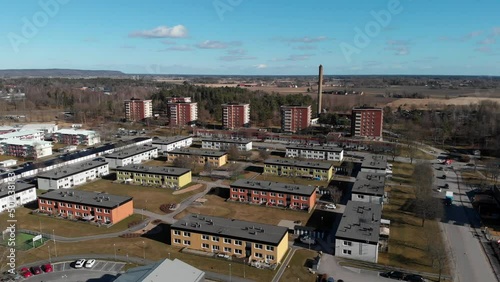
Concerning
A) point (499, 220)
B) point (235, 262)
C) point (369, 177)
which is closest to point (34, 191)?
point (235, 262)

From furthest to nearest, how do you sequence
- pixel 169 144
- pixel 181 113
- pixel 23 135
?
pixel 181 113, pixel 23 135, pixel 169 144

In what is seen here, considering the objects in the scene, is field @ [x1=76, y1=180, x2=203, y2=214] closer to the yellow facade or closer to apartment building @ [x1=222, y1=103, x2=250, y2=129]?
the yellow facade

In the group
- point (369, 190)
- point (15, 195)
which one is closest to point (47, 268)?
point (15, 195)

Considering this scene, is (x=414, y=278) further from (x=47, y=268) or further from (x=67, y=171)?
(x=67, y=171)

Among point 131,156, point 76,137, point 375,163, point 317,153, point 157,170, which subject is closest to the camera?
point 157,170

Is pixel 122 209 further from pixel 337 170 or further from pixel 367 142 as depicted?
pixel 367 142

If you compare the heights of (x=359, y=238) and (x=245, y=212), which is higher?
(x=359, y=238)

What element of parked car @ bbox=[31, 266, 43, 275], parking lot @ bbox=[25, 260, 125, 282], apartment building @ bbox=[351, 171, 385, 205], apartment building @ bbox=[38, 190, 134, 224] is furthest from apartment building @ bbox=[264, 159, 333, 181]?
parked car @ bbox=[31, 266, 43, 275]

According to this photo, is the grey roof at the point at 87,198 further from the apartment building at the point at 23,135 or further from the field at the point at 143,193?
the apartment building at the point at 23,135
